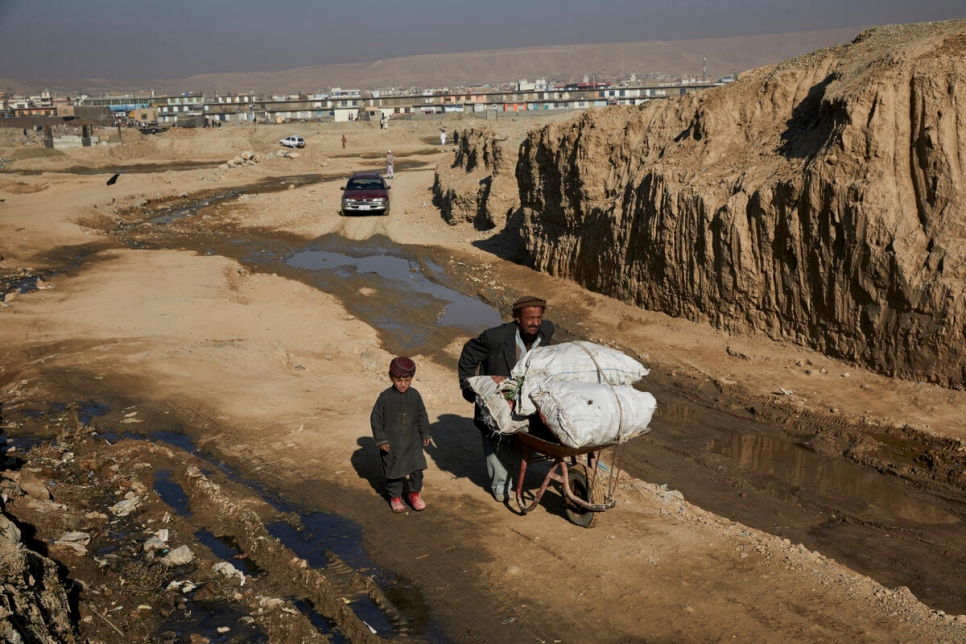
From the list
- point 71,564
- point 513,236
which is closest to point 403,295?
point 513,236

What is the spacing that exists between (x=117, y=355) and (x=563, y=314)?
8.54 m

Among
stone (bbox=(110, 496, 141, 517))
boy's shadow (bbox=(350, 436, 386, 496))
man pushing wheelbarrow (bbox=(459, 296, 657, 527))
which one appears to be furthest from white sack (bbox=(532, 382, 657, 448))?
stone (bbox=(110, 496, 141, 517))

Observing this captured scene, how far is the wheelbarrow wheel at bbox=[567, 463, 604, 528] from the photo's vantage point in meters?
7.15

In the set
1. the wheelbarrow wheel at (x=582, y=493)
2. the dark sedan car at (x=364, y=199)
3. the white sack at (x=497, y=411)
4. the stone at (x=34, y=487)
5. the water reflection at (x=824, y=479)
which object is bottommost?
the water reflection at (x=824, y=479)

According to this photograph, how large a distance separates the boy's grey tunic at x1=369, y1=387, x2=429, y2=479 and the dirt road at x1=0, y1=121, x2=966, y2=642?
49 centimetres

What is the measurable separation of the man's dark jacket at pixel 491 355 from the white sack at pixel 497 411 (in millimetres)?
208

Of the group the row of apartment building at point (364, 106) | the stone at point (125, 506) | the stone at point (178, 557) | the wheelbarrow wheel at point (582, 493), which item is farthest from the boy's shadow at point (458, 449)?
the row of apartment building at point (364, 106)

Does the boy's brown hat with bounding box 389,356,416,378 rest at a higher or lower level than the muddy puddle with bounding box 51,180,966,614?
higher

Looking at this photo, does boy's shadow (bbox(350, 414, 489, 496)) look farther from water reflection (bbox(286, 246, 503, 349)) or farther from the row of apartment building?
the row of apartment building

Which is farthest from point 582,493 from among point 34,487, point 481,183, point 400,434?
point 481,183

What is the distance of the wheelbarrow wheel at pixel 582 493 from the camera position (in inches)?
282

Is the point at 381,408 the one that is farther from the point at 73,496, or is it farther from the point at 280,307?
the point at 280,307

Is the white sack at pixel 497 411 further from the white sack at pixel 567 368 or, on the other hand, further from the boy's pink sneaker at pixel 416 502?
the boy's pink sneaker at pixel 416 502

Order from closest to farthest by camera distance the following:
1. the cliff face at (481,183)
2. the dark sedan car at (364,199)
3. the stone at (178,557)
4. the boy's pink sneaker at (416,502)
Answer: the stone at (178,557) < the boy's pink sneaker at (416,502) < the cliff face at (481,183) < the dark sedan car at (364,199)
